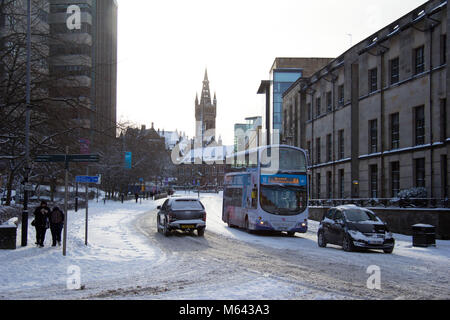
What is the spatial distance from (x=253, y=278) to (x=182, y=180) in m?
164

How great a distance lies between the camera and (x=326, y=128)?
46.9 m

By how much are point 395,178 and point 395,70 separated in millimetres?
6933

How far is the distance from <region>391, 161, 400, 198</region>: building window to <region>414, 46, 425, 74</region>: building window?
6042 mm

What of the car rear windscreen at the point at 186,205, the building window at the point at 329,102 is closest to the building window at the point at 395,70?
the building window at the point at 329,102

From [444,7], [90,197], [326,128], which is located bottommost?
[90,197]

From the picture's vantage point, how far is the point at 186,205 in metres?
24.8

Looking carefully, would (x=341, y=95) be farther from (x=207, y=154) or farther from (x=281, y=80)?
(x=207, y=154)

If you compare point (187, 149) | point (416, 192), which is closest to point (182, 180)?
point (187, 149)

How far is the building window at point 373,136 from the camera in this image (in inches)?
1452

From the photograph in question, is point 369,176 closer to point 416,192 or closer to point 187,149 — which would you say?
point 416,192

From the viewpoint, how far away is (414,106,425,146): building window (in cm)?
3067

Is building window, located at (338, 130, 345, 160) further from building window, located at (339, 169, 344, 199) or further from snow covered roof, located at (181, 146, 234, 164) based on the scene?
snow covered roof, located at (181, 146, 234, 164)

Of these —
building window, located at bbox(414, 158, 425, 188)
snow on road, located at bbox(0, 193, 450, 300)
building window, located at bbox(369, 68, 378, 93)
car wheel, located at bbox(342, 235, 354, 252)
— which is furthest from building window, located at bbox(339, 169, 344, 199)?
car wheel, located at bbox(342, 235, 354, 252)

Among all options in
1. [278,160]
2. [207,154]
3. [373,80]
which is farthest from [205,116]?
[278,160]
